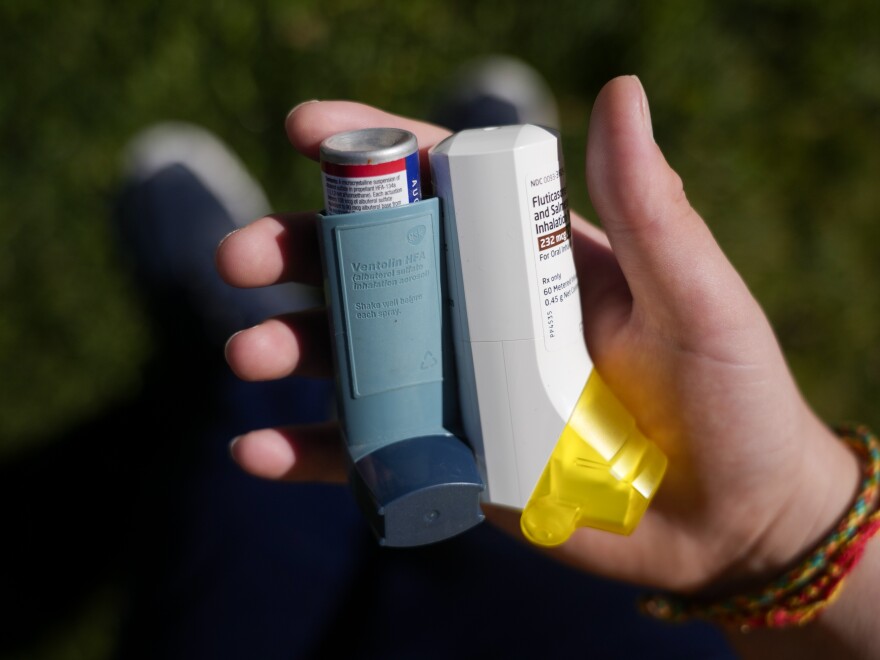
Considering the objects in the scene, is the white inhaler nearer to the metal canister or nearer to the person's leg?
the metal canister

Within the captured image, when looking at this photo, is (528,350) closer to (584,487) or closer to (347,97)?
(584,487)

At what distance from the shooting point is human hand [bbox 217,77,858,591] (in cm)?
113

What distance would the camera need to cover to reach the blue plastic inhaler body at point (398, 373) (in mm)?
1131

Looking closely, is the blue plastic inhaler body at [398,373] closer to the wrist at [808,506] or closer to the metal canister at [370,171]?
the metal canister at [370,171]

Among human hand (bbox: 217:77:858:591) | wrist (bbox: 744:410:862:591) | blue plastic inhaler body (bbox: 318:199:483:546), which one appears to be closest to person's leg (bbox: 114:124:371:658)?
human hand (bbox: 217:77:858:591)

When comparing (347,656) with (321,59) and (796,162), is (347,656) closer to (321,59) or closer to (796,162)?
(321,59)

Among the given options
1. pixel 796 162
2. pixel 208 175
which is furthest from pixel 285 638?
pixel 796 162

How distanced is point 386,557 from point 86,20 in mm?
1607

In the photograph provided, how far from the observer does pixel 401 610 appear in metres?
1.71

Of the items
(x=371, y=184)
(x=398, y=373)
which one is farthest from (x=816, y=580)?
(x=371, y=184)

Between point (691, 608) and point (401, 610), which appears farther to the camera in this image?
point (401, 610)

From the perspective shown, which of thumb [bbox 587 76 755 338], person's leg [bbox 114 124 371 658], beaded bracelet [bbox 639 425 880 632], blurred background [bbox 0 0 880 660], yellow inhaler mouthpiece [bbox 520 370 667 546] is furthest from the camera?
blurred background [bbox 0 0 880 660]

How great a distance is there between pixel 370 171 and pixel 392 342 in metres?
0.24

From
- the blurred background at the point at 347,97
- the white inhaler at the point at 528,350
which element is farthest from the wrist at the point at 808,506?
the blurred background at the point at 347,97
